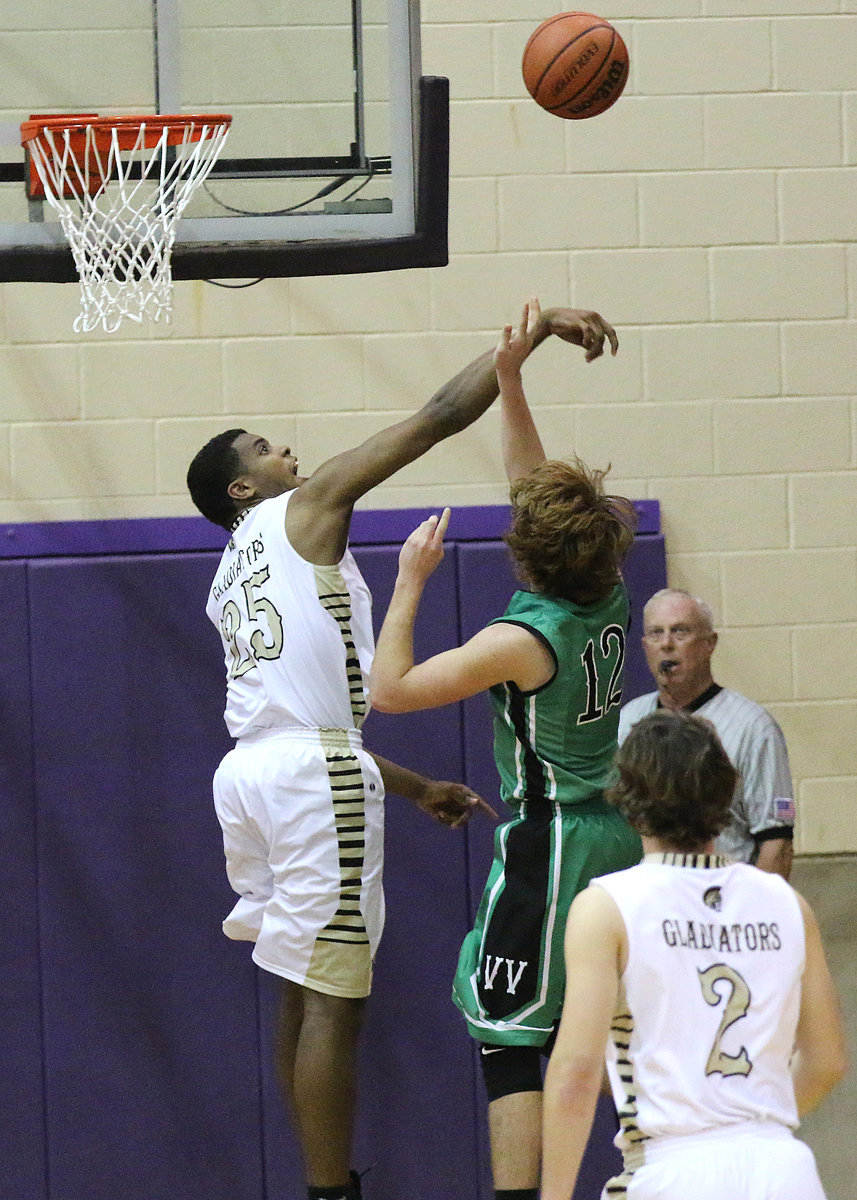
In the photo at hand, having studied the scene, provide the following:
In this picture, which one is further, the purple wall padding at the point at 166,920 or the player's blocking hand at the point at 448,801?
the purple wall padding at the point at 166,920

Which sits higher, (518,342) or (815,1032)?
(518,342)

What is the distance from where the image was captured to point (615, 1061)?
2.32 metres

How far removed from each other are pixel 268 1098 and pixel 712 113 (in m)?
3.55

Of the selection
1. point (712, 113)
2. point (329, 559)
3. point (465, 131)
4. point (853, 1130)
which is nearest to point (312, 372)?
point (465, 131)

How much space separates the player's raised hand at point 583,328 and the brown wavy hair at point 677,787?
4.62ft

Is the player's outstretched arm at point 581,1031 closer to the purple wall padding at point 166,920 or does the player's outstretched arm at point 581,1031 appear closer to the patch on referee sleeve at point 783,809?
the patch on referee sleeve at point 783,809

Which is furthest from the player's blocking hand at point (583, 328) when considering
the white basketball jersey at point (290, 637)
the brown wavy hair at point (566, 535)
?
the white basketball jersey at point (290, 637)

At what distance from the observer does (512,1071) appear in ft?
10.9

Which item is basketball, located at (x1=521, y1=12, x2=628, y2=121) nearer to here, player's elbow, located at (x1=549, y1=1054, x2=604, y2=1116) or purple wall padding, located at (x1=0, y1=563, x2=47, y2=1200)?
purple wall padding, located at (x1=0, y1=563, x2=47, y2=1200)

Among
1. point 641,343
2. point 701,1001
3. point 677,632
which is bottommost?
point 701,1001

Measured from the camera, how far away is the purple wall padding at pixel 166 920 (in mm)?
4762

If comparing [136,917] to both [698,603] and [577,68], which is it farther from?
[577,68]

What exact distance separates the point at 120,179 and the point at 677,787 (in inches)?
92.4

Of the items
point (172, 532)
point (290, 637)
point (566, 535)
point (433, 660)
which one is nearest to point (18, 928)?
point (172, 532)
